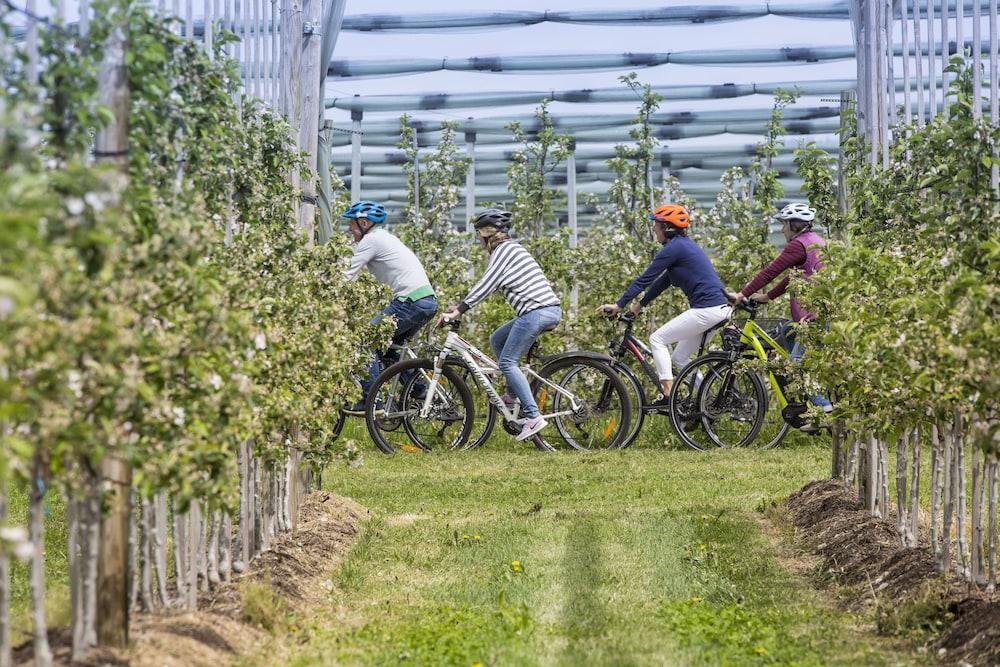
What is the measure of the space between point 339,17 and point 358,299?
8.01 feet

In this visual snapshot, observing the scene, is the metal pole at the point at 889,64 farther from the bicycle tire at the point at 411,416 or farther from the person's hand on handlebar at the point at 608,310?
the bicycle tire at the point at 411,416

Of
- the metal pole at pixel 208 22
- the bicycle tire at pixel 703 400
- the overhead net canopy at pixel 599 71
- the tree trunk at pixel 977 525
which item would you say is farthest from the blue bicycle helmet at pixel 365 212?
the tree trunk at pixel 977 525

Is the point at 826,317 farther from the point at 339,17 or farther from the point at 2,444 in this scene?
the point at 2,444

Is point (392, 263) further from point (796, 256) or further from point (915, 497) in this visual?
point (915, 497)

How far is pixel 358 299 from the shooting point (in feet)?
24.1

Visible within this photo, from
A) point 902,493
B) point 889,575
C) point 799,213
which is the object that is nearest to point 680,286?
point 799,213

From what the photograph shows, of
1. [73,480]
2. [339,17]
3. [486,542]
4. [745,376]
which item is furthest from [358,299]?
[73,480]

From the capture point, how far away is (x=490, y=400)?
31.3 feet

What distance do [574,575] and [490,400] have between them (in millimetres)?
4125

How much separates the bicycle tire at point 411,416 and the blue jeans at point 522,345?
0.39m

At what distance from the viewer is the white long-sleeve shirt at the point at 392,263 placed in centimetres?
935

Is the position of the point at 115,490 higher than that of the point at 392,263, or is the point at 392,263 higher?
the point at 392,263

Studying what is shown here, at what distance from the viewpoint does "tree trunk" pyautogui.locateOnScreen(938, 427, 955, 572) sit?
484 cm

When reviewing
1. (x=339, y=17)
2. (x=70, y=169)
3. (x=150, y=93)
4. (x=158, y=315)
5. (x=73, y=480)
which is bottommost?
(x=73, y=480)
